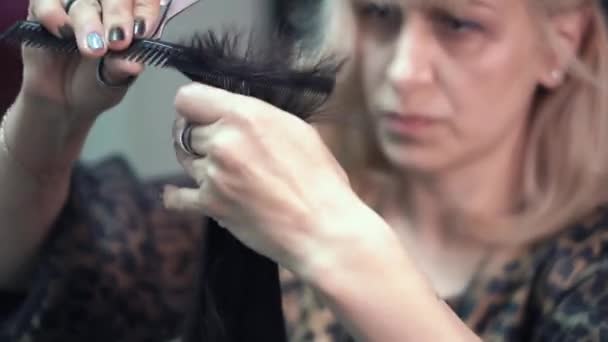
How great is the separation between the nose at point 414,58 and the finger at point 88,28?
0.33 m

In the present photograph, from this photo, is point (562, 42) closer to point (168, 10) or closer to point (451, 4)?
point (451, 4)

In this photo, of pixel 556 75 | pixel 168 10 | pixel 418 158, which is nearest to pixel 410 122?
pixel 418 158

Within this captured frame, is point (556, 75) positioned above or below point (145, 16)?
below

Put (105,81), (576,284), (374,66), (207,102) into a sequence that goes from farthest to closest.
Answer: (374,66) < (576,284) < (105,81) < (207,102)

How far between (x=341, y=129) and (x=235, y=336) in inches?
18.6

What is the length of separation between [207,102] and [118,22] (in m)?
0.11

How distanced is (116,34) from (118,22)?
1cm

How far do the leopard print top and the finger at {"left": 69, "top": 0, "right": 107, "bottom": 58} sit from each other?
0.28 m

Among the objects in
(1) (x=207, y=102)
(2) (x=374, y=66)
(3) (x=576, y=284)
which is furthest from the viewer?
(2) (x=374, y=66)

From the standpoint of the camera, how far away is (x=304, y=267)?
0.51 m

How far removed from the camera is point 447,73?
79 cm

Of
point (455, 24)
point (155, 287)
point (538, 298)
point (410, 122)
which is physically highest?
point (455, 24)

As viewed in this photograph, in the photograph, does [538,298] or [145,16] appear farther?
[538,298]

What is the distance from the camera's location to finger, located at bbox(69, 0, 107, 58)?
0.53 meters
